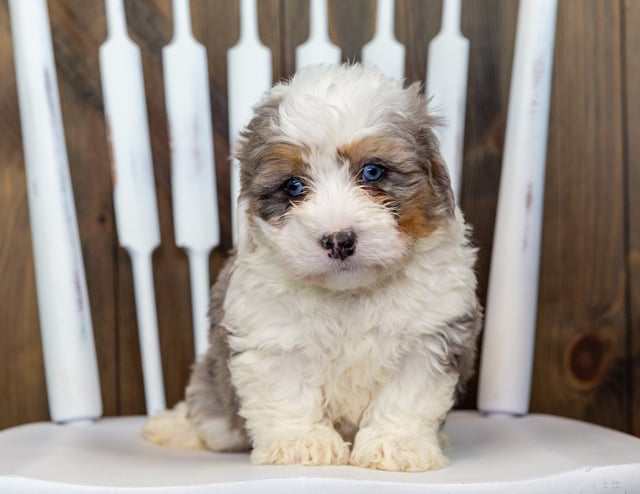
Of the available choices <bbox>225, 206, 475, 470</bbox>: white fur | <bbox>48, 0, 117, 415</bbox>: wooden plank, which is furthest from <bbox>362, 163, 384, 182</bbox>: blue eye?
<bbox>48, 0, 117, 415</bbox>: wooden plank

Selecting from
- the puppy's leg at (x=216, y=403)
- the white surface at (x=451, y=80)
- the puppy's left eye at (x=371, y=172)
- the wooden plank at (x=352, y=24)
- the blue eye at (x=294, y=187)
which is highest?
the wooden plank at (x=352, y=24)

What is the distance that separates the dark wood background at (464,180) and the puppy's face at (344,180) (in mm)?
586

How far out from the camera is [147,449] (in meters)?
1.32

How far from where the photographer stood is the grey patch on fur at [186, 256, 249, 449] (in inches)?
52.1

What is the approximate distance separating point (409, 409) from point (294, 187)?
0.33 meters

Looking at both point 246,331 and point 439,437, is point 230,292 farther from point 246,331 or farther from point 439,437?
point 439,437

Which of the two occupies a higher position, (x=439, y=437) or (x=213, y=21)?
(x=213, y=21)

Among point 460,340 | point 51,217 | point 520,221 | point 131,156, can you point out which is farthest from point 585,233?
point 51,217

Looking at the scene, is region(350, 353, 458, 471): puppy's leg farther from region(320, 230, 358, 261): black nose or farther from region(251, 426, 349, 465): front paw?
region(320, 230, 358, 261): black nose

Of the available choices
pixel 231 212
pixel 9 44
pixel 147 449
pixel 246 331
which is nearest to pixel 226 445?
pixel 147 449

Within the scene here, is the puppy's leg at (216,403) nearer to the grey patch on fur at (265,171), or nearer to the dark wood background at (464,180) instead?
the grey patch on fur at (265,171)

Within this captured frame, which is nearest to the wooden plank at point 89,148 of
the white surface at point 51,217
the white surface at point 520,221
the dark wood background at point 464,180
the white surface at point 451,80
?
the dark wood background at point 464,180

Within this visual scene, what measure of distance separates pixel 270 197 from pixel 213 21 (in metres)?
0.69

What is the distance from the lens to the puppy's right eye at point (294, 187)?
3.82 feet
